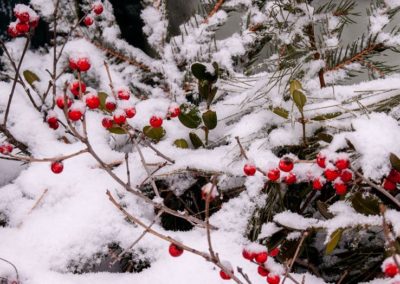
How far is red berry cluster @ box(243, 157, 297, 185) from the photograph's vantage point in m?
0.67

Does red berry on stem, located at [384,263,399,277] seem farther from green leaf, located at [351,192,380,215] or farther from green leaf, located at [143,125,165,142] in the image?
green leaf, located at [143,125,165,142]

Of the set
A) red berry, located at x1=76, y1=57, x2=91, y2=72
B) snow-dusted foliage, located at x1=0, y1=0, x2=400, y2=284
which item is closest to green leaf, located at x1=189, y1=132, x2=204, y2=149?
snow-dusted foliage, located at x1=0, y1=0, x2=400, y2=284

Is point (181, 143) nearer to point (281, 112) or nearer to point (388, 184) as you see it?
point (281, 112)

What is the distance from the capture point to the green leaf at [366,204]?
654mm

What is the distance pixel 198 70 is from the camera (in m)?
0.84

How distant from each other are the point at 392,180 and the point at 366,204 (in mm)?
68

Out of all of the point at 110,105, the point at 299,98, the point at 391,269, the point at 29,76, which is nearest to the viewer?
the point at 391,269

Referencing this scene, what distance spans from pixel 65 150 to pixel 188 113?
1.16 ft

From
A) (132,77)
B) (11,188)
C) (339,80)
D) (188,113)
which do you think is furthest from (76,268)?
(339,80)

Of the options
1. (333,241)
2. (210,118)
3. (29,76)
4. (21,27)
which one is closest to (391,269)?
(333,241)

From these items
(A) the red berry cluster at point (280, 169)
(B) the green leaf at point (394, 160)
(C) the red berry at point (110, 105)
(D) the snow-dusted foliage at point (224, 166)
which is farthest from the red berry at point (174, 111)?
(B) the green leaf at point (394, 160)

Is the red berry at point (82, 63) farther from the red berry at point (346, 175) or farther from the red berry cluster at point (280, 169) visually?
the red berry at point (346, 175)

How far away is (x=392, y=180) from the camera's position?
68cm

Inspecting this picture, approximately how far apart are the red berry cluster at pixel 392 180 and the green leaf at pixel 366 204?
45mm
